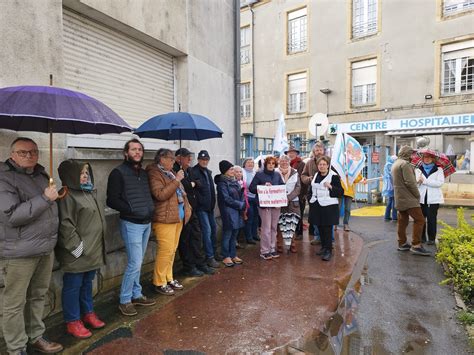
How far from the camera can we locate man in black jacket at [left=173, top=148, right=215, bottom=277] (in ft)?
16.4

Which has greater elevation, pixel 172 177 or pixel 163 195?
pixel 172 177

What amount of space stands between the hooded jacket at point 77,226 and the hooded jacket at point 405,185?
4915 mm

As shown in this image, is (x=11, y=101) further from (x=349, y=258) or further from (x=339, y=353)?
(x=349, y=258)

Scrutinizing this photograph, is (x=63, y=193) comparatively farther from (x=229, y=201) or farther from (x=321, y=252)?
(x=321, y=252)

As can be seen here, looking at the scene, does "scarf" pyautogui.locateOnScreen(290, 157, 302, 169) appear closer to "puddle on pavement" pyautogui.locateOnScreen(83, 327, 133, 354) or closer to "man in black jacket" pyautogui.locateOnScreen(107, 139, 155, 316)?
"man in black jacket" pyautogui.locateOnScreen(107, 139, 155, 316)

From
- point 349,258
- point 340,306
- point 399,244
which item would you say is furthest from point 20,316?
point 399,244

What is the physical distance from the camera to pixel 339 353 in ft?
10.5

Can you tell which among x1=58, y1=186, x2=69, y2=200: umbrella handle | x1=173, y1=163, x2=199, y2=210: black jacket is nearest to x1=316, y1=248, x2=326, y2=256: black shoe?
x1=173, y1=163, x2=199, y2=210: black jacket

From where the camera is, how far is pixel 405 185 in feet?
20.0

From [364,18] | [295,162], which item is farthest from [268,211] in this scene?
[364,18]

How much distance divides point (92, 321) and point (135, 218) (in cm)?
111

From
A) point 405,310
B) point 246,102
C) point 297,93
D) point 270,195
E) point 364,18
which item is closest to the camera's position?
point 405,310

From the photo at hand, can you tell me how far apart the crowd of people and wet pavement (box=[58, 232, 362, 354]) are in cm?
28

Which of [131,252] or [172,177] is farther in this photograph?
[172,177]
